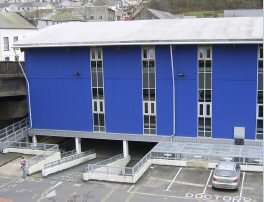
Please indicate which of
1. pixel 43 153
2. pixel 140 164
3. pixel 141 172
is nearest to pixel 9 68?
pixel 43 153

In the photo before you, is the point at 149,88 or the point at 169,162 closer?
the point at 169,162

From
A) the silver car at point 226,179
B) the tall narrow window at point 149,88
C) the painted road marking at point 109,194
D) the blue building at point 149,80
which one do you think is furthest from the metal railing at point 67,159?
the silver car at point 226,179

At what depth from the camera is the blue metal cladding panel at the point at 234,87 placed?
85.4 feet

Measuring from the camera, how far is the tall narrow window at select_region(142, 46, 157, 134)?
1098 inches

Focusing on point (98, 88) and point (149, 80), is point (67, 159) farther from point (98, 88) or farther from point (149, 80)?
point (149, 80)

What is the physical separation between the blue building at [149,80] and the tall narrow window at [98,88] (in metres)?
0.07

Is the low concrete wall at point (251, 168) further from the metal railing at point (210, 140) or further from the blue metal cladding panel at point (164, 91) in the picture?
the blue metal cladding panel at point (164, 91)

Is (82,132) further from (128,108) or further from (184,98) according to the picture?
(184,98)

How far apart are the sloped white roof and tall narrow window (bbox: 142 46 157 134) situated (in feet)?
4.14

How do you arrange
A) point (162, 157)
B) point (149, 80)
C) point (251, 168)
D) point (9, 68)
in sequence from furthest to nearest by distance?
point (9, 68)
point (149, 80)
point (162, 157)
point (251, 168)

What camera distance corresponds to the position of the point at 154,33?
93.0 ft

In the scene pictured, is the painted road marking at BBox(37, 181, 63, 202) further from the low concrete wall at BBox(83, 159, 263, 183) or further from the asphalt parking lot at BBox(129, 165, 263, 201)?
the asphalt parking lot at BBox(129, 165, 263, 201)

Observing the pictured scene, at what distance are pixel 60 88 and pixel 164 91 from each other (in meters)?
7.69

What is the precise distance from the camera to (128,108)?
94.4 feet
